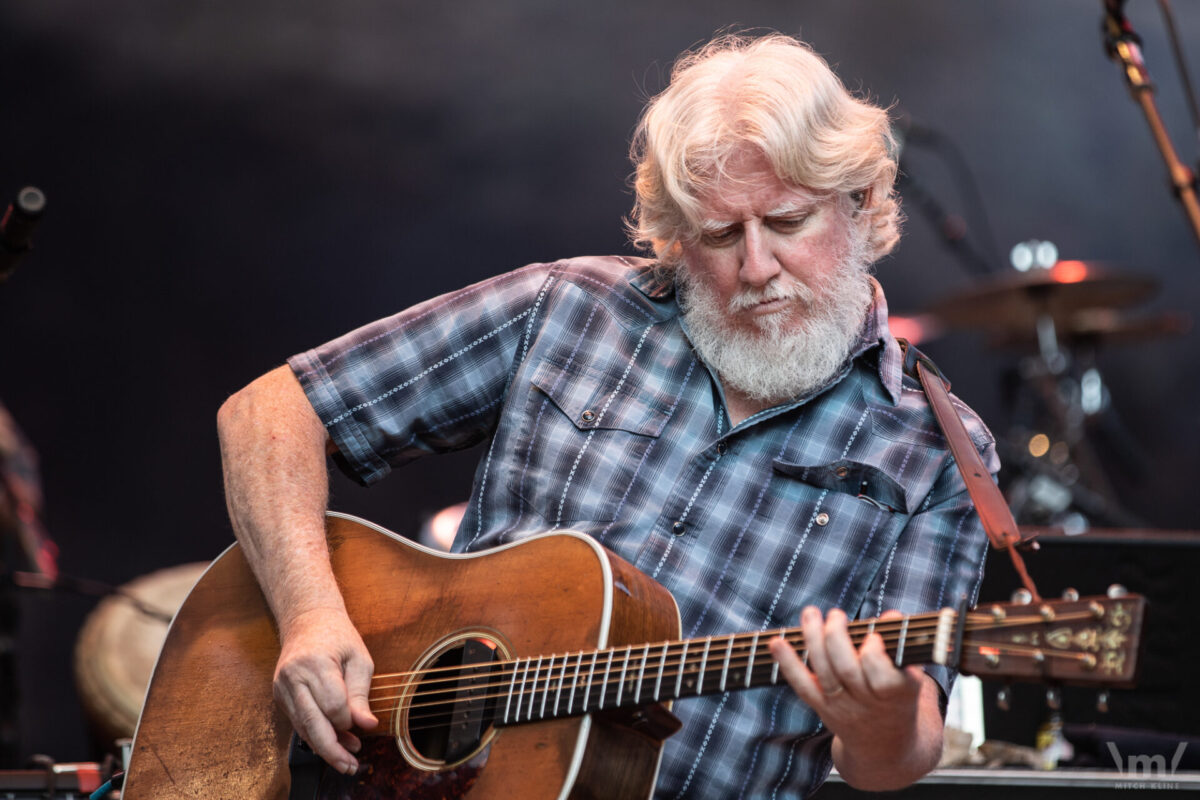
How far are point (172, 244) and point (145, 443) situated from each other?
0.81m

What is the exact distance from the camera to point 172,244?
4.67 m

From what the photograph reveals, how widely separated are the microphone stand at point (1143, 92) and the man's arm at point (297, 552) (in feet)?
5.83

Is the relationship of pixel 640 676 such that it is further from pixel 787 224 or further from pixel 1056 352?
pixel 1056 352

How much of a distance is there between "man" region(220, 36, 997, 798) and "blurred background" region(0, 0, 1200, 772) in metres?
2.46

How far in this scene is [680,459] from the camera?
2059mm

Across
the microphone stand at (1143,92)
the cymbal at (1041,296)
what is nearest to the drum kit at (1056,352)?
the cymbal at (1041,296)

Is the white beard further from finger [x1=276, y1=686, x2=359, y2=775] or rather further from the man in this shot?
finger [x1=276, y1=686, x2=359, y2=775]

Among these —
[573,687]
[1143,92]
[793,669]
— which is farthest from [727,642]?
[1143,92]

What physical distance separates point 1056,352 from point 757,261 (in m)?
4.41

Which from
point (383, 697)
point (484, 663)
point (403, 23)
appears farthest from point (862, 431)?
point (403, 23)

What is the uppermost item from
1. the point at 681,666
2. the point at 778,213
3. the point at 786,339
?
the point at 778,213

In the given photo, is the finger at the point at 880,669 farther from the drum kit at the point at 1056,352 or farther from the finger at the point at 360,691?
the drum kit at the point at 1056,352

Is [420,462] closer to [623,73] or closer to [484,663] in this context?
[623,73]

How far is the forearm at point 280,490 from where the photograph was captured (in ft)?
6.35
